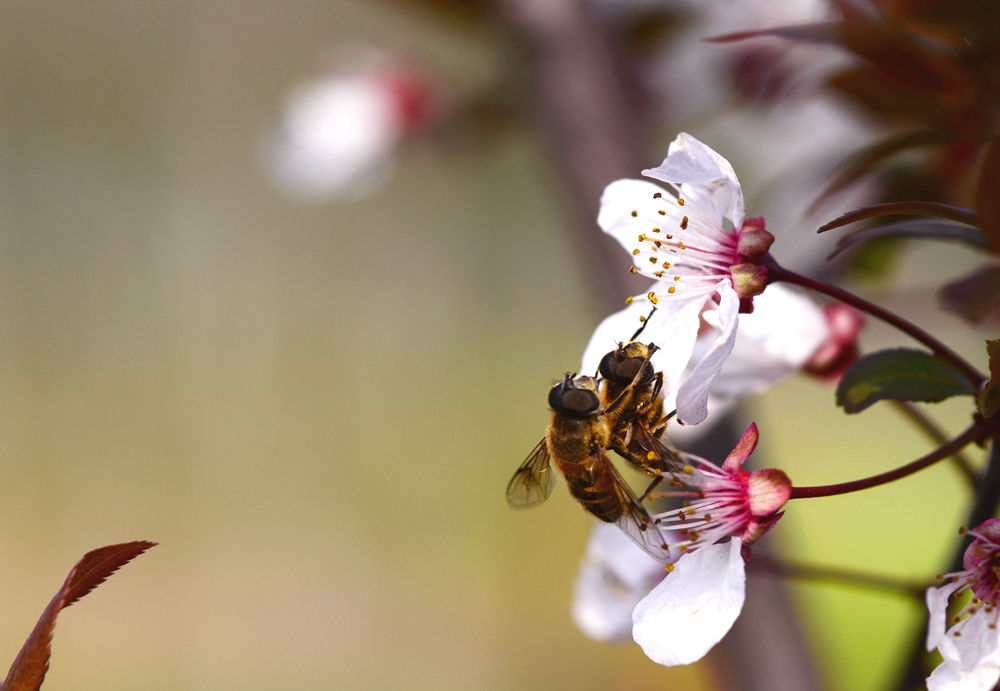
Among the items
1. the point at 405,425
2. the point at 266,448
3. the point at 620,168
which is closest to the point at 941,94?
the point at 620,168

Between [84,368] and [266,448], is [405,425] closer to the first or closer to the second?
[266,448]

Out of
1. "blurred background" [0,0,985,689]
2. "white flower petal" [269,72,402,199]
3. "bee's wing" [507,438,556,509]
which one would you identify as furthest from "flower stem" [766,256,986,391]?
Answer: "blurred background" [0,0,985,689]

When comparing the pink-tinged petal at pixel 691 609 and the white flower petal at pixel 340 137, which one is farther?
the white flower petal at pixel 340 137

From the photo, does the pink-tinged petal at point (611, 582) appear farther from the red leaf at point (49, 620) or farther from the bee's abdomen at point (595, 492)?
the red leaf at point (49, 620)

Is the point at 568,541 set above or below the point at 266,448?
below

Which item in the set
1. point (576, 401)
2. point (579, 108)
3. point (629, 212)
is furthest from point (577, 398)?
point (579, 108)

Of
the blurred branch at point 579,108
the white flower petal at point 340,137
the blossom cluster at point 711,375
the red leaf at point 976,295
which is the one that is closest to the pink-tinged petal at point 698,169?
the blossom cluster at point 711,375
